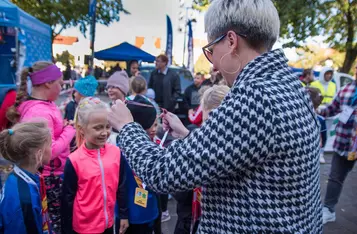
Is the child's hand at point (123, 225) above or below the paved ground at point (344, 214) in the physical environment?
above

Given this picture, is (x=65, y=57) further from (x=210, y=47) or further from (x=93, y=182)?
(x=210, y=47)

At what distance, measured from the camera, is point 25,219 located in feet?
5.36

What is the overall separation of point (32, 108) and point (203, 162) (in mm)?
1835

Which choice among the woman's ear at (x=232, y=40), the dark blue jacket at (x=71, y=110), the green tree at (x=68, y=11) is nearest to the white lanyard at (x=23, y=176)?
the woman's ear at (x=232, y=40)

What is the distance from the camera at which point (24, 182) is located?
5.60ft

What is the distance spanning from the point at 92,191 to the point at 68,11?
15.9 meters

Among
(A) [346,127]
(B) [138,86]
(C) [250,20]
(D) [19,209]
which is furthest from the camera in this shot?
(B) [138,86]

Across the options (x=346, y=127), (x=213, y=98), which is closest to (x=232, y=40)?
(x=213, y=98)

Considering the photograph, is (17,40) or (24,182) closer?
(24,182)

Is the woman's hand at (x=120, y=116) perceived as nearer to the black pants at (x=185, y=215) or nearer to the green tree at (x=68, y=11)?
the black pants at (x=185, y=215)

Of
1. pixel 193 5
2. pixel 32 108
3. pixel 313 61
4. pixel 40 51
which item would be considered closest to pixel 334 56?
pixel 313 61

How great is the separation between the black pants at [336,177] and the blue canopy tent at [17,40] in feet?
19.0

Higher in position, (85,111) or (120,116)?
(120,116)

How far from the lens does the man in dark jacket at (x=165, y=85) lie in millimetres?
6012
